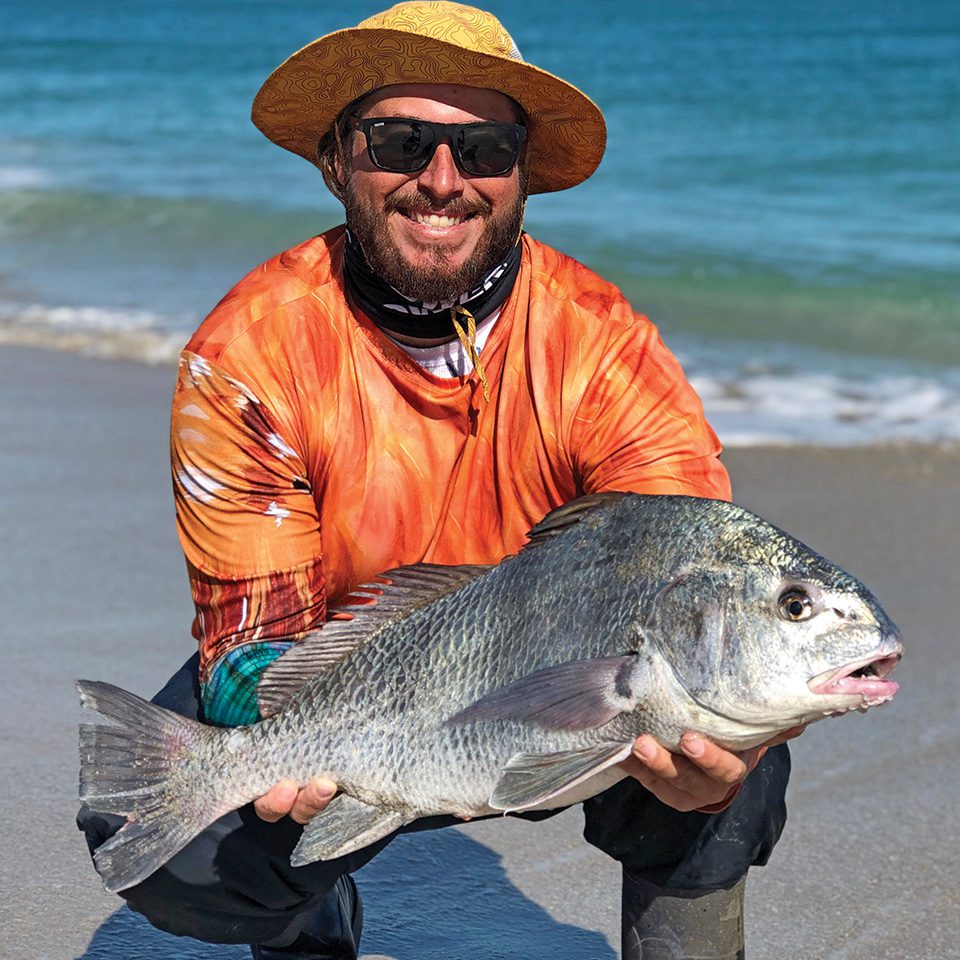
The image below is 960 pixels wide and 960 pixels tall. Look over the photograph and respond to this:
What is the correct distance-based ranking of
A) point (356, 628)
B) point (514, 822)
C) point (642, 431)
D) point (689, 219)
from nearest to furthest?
point (356, 628), point (642, 431), point (514, 822), point (689, 219)

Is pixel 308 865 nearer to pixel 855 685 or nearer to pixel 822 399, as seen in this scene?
pixel 855 685

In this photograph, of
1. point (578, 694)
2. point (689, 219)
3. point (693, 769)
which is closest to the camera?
A: point (578, 694)

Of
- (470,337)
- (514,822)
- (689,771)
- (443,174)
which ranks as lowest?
(514,822)

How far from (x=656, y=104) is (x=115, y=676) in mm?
22354

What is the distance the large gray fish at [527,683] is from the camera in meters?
2.32

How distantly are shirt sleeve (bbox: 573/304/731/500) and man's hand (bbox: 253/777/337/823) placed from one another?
791 millimetres

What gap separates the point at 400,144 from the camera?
3113 mm

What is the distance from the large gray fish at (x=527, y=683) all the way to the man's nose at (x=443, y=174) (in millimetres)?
791

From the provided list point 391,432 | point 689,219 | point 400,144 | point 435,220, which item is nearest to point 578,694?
point 391,432

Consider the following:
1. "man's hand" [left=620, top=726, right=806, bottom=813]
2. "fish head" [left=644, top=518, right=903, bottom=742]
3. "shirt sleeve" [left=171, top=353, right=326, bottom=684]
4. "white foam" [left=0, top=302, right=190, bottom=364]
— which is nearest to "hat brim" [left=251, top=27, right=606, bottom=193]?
"shirt sleeve" [left=171, top=353, right=326, bottom=684]

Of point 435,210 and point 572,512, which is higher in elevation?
point 435,210

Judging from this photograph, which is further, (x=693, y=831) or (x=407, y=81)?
(x=407, y=81)

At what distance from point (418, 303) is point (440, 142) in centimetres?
32

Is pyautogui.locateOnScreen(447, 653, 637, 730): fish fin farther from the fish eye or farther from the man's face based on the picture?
the man's face
